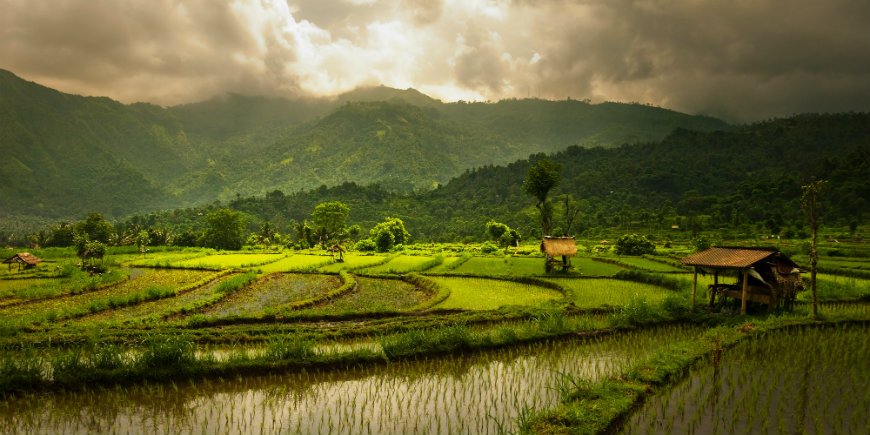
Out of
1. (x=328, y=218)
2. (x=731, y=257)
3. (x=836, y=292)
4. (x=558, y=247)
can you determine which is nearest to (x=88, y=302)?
(x=558, y=247)

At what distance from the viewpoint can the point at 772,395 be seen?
1048 cm

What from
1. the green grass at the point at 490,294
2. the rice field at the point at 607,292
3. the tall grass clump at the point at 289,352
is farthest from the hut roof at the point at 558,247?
the tall grass clump at the point at 289,352

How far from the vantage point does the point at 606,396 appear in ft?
33.2

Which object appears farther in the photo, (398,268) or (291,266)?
(291,266)

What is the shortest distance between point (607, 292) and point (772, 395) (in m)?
14.9

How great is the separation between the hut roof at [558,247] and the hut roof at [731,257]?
14041mm

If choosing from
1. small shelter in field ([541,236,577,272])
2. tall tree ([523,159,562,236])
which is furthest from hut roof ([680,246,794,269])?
tall tree ([523,159,562,236])

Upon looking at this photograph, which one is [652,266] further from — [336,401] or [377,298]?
[336,401]

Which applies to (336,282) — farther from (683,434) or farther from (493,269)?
(683,434)

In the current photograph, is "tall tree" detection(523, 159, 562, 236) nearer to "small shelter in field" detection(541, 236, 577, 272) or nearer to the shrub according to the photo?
"small shelter in field" detection(541, 236, 577, 272)

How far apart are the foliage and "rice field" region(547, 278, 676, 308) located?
63.0 meters

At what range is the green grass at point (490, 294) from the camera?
22.3 metres

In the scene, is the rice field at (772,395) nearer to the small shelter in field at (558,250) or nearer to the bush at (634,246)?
the small shelter in field at (558,250)

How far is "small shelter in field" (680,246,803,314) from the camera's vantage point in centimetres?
1791
